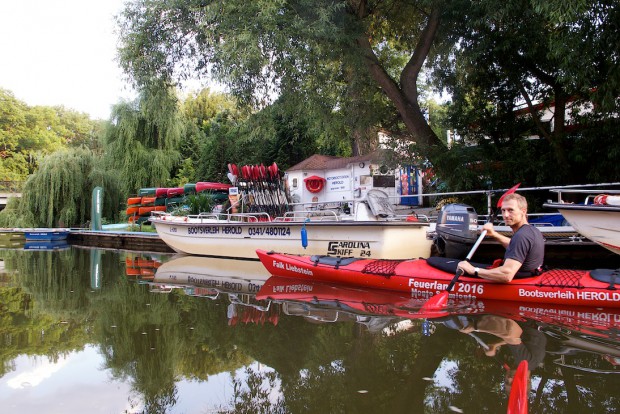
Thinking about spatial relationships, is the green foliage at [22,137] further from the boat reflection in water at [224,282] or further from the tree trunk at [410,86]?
the tree trunk at [410,86]

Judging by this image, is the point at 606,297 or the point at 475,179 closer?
the point at 606,297

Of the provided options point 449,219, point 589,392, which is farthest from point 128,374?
point 449,219

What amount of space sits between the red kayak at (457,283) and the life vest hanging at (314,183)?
16.5 meters

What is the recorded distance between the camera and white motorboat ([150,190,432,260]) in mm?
9930

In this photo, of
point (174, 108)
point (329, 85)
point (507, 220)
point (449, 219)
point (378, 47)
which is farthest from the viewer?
point (378, 47)

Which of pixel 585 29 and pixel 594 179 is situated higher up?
pixel 585 29

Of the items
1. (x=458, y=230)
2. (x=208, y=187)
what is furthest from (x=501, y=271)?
(x=208, y=187)

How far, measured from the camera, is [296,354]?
15.7 feet

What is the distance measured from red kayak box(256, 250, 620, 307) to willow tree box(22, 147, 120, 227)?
797 inches

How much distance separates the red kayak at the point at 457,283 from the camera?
20.3 feet

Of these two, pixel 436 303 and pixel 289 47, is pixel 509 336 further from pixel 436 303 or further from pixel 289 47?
pixel 289 47

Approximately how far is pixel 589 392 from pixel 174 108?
564 inches

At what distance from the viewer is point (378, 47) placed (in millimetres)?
17484

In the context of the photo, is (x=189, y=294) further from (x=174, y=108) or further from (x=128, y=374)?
(x=174, y=108)
